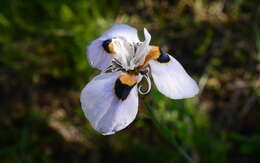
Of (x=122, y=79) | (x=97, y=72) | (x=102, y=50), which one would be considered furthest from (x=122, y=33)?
(x=97, y=72)

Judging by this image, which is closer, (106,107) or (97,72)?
(106,107)

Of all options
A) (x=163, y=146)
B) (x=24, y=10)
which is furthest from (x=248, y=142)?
(x=24, y=10)

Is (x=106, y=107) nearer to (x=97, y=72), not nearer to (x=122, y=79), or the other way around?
(x=122, y=79)

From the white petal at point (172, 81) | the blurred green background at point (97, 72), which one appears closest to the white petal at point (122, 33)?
the white petal at point (172, 81)

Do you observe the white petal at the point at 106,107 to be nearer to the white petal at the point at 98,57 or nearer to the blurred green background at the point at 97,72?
the white petal at the point at 98,57

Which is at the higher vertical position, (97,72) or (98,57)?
(98,57)

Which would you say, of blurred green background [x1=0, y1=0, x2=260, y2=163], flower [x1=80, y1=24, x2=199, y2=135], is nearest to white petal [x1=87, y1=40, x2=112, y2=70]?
flower [x1=80, y1=24, x2=199, y2=135]

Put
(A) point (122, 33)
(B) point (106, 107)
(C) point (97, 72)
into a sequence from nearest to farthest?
(B) point (106, 107), (A) point (122, 33), (C) point (97, 72)

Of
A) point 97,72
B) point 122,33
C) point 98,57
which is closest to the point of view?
point 98,57
